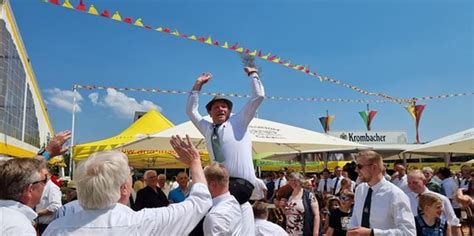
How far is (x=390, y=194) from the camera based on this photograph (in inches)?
120

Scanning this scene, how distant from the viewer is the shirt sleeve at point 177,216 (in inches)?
70.7

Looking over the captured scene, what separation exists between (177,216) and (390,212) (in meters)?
1.82

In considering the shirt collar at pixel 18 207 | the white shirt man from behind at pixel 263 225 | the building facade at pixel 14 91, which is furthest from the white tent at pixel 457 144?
the shirt collar at pixel 18 207

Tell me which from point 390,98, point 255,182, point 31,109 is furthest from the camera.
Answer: point 31,109

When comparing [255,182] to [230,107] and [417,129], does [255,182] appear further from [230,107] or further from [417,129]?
[417,129]

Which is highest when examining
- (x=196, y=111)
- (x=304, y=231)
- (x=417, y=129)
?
(x=417, y=129)

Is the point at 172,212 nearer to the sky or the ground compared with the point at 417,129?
nearer to the ground

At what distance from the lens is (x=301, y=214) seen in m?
5.79

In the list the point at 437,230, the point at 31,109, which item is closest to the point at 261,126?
the point at 437,230

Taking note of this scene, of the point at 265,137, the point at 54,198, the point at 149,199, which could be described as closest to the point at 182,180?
the point at 149,199

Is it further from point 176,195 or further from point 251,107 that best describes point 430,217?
point 176,195

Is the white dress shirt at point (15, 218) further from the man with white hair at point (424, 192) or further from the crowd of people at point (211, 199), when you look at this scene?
the man with white hair at point (424, 192)

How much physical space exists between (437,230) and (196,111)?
8.67ft

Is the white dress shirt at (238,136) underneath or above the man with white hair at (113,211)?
above
